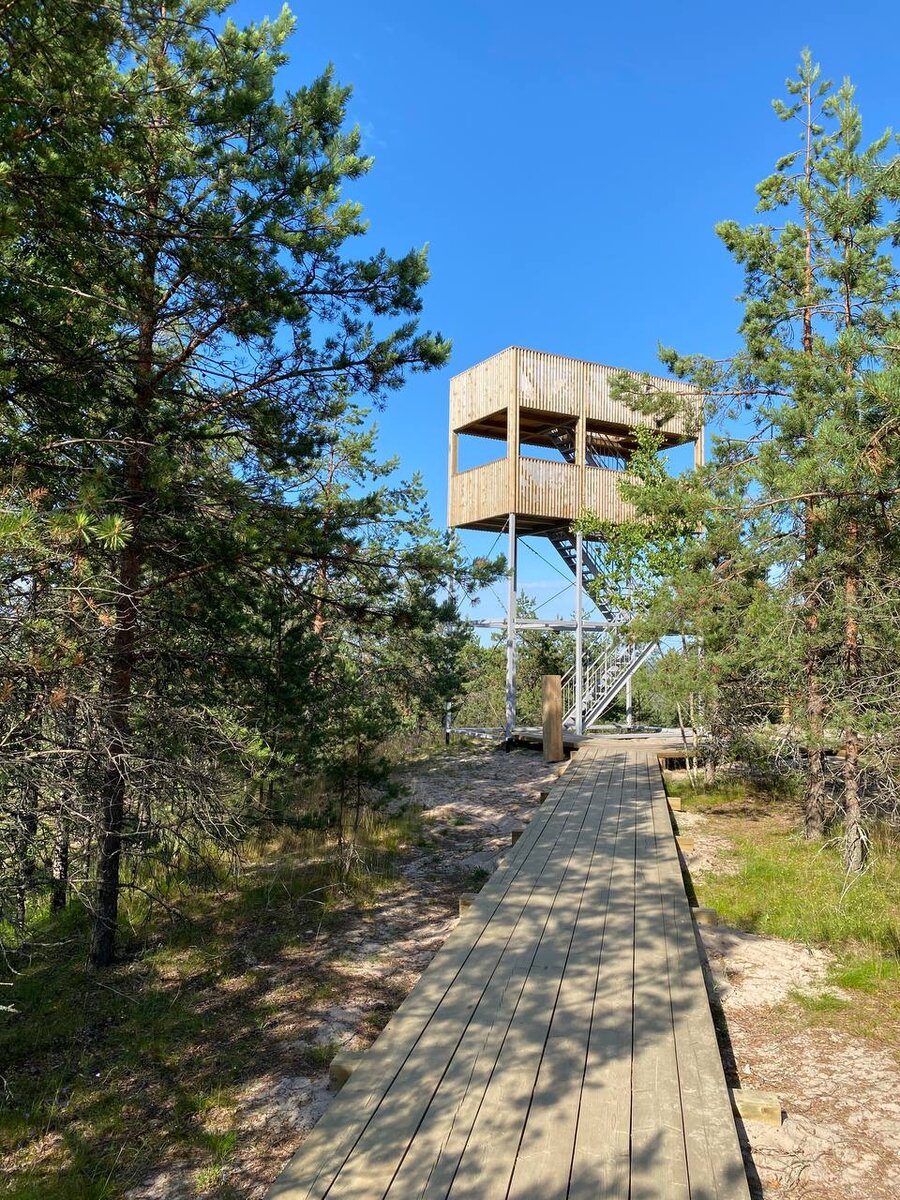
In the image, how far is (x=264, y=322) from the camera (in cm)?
681

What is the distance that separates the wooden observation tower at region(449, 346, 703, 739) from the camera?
59.7 ft

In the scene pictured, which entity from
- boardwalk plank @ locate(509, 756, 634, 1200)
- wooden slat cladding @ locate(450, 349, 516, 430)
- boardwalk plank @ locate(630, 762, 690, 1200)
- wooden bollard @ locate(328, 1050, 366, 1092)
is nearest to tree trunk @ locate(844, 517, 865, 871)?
boardwalk plank @ locate(630, 762, 690, 1200)

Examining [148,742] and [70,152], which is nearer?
[70,152]

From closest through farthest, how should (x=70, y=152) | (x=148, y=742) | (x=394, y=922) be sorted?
(x=70, y=152) < (x=148, y=742) < (x=394, y=922)

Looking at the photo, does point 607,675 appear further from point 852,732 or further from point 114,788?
point 114,788

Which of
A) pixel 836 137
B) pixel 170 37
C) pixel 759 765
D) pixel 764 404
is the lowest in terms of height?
pixel 759 765

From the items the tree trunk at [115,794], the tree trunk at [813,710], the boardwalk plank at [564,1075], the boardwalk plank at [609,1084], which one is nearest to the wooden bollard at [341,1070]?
the boardwalk plank at [564,1075]

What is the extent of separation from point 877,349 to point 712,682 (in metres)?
4.66

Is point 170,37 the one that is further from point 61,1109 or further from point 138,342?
point 61,1109

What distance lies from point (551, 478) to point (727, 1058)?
14815 mm

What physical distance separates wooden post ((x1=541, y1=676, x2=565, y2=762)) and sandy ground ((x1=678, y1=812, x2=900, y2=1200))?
816 centimetres

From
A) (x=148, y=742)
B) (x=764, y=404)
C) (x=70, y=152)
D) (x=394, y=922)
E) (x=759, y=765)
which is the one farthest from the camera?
(x=759, y=765)

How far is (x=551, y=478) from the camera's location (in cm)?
1873

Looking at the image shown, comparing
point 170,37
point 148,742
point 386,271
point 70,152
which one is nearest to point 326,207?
point 386,271
